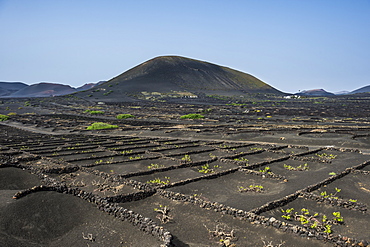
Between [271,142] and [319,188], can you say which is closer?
[319,188]

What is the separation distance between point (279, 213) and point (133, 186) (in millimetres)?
8250

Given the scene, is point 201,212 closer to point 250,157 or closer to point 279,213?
point 279,213

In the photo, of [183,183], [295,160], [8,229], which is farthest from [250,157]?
[8,229]

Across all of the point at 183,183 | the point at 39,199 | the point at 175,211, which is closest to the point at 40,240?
the point at 39,199

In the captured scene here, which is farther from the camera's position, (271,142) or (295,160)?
(271,142)

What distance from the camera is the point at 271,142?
3591cm

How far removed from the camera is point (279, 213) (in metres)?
14.0

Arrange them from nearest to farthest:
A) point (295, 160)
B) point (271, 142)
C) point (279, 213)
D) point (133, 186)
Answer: point (279, 213) → point (133, 186) → point (295, 160) → point (271, 142)

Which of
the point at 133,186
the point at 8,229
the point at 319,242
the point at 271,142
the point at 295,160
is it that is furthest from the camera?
the point at 271,142

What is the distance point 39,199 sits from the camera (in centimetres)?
1457

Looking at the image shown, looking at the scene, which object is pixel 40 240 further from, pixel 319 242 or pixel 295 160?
pixel 295 160

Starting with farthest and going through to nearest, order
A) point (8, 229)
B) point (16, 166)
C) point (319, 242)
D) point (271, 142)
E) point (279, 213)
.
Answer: point (271, 142)
point (16, 166)
point (279, 213)
point (8, 229)
point (319, 242)

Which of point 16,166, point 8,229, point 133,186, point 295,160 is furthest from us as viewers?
point 295,160

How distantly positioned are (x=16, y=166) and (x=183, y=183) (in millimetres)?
12230
